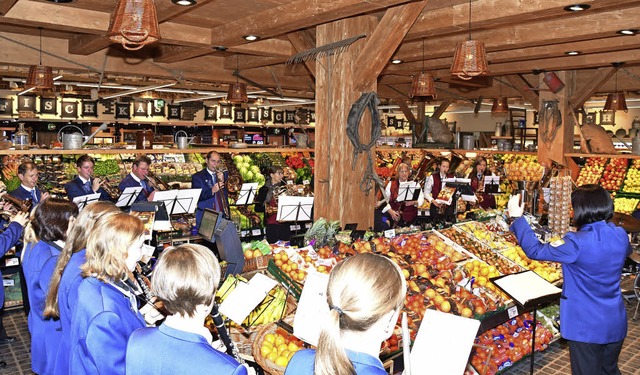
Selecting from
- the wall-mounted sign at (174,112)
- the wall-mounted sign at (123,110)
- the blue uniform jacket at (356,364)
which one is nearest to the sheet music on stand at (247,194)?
the blue uniform jacket at (356,364)

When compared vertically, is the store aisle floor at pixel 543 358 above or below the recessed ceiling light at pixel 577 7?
below

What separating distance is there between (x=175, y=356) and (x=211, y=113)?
18270mm

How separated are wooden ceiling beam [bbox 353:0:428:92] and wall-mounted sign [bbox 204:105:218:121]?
13.7m

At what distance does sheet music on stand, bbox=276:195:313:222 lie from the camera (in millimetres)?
7371

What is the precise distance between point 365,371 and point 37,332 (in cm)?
261

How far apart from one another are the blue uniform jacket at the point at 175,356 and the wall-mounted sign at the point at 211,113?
18.0 metres

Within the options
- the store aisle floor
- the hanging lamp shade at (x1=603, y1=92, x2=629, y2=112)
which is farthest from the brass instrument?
the hanging lamp shade at (x1=603, y1=92, x2=629, y2=112)

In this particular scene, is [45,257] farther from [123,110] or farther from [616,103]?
[123,110]

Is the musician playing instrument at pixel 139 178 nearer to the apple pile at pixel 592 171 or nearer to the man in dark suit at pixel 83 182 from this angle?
the man in dark suit at pixel 83 182

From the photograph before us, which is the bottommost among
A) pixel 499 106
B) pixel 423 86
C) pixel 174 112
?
pixel 423 86

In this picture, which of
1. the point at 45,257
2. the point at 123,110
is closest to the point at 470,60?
the point at 45,257

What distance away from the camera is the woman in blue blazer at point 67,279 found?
2.73 m

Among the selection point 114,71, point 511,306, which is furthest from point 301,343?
point 114,71

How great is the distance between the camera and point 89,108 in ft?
55.8
